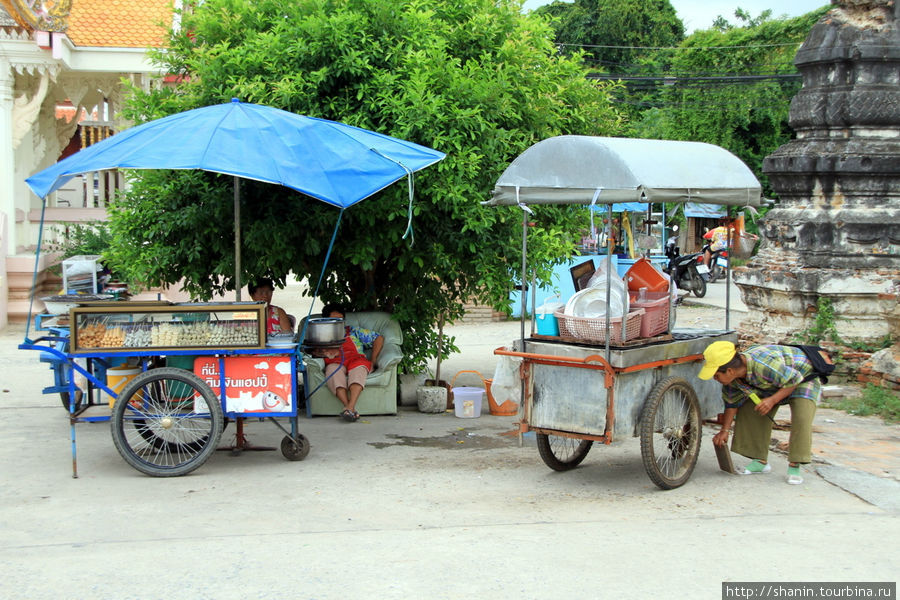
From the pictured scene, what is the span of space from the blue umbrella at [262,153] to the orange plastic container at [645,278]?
65.6 inches

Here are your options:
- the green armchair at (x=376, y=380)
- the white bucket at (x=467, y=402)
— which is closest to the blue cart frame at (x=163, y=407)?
the green armchair at (x=376, y=380)

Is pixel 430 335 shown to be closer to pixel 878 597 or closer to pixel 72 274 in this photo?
pixel 72 274

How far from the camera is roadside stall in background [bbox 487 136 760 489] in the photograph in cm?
559

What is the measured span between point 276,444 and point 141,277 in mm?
1996

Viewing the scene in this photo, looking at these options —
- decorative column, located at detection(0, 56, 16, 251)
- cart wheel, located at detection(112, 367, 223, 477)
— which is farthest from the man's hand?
decorative column, located at detection(0, 56, 16, 251)

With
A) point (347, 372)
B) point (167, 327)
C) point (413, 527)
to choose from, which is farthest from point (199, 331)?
point (413, 527)

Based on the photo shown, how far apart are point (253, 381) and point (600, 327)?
2414 mm

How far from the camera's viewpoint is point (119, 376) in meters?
6.53

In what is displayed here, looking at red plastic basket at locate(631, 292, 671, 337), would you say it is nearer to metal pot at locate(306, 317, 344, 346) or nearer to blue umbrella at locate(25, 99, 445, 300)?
blue umbrella at locate(25, 99, 445, 300)

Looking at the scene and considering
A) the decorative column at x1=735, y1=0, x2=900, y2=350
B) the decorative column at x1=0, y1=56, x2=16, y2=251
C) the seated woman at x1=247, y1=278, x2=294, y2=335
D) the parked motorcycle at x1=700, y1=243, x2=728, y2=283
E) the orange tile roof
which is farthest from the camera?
the parked motorcycle at x1=700, y1=243, x2=728, y2=283

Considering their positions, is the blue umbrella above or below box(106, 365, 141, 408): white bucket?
above

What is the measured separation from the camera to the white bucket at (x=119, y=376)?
21.2 ft

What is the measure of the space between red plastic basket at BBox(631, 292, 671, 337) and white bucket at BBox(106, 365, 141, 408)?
141 inches

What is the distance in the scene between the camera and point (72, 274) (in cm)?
856
